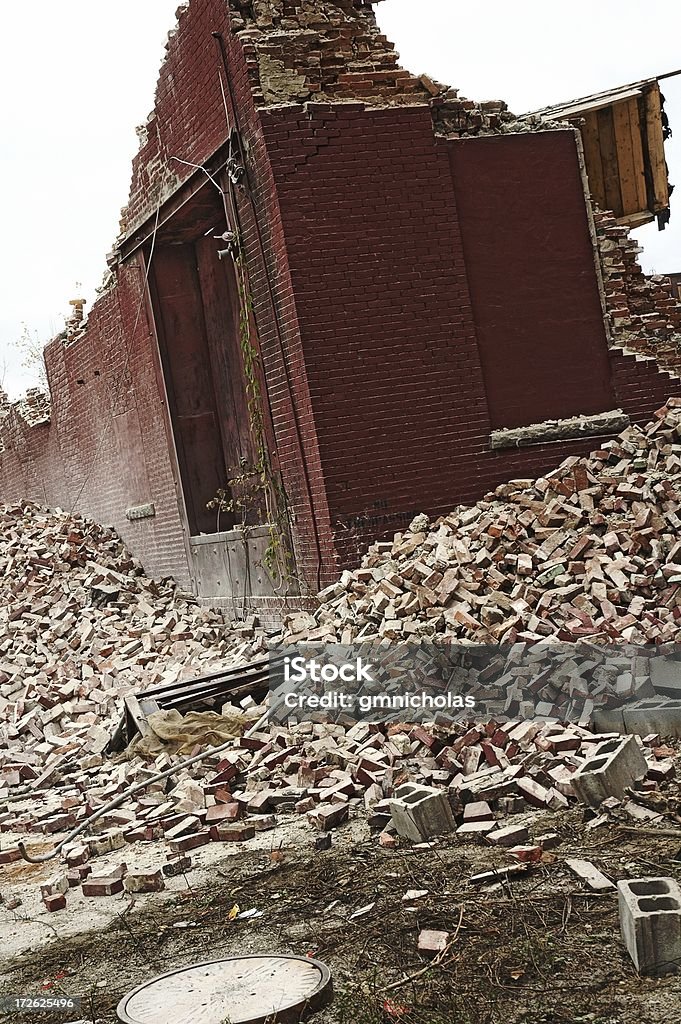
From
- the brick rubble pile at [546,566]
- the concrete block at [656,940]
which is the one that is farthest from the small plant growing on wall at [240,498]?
the concrete block at [656,940]

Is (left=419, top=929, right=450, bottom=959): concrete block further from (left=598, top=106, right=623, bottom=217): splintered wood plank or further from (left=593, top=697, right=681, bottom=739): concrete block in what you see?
(left=598, top=106, right=623, bottom=217): splintered wood plank

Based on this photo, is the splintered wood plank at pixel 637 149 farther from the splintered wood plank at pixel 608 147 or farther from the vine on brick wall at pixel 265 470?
the vine on brick wall at pixel 265 470

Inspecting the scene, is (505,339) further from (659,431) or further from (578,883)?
(578,883)

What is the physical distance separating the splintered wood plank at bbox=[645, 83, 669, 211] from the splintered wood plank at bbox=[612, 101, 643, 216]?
0.22 m

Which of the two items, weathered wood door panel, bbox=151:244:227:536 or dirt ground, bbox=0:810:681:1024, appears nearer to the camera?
dirt ground, bbox=0:810:681:1024

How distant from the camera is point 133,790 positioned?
24.5 ft

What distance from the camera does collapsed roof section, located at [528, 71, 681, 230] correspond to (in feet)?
36.9

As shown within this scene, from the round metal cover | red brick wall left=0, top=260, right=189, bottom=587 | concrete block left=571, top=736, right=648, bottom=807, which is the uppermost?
red brick wall left=0, top=260, right=189, bottom=587

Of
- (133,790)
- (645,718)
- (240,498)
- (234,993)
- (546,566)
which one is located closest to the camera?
(234,993)

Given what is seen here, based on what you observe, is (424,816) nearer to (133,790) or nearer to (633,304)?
(133,790)

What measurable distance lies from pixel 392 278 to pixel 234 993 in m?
7.27

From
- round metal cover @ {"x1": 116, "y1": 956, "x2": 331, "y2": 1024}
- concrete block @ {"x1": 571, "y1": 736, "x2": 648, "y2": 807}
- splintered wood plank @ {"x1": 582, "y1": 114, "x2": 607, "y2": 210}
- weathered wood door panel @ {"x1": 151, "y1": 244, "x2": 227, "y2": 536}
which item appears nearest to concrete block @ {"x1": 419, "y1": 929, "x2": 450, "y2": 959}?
round metal cover @ {"x1": 116, "y1": 956, "x2": 331, "y2": 1024}

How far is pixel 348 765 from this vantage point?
6.96 meters

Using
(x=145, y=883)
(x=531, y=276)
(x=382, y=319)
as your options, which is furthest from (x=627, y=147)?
(x=145, y=883)
